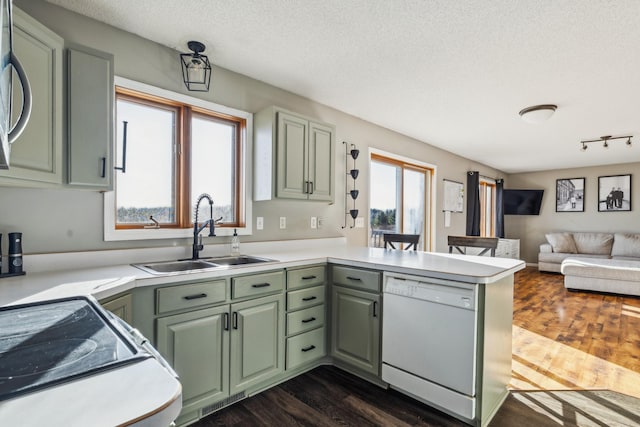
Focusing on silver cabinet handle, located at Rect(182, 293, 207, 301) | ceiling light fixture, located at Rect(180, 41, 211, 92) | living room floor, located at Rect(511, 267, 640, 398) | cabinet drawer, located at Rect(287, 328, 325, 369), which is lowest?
living room floor, located at Rect(511, 267, 640, 398)

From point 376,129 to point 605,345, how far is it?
317 centimetres

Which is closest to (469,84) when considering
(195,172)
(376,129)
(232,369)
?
(376,129)

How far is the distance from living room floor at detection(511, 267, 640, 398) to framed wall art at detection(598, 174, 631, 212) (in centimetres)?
302

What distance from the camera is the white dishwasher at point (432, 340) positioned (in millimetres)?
1808

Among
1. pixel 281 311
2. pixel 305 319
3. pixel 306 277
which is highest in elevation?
pixel 306 277

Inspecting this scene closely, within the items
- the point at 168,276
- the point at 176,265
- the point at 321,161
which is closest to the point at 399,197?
the point at 321,161

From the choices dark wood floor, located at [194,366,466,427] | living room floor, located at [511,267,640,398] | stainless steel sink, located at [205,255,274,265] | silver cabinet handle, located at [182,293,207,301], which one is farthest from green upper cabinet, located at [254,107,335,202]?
living room floor, located at [511,267,640,398]

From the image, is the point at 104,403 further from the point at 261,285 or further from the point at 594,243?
the point at 594,243

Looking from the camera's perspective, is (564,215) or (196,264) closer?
(196,264)

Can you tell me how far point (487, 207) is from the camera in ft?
25.0

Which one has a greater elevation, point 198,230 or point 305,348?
point 198,230

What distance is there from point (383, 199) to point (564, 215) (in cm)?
591

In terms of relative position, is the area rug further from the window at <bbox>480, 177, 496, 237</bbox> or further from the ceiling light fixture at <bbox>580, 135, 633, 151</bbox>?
the window at <bbox>480, 177, 496, 237</bbox>

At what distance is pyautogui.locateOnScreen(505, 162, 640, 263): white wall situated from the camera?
685 centimetres
